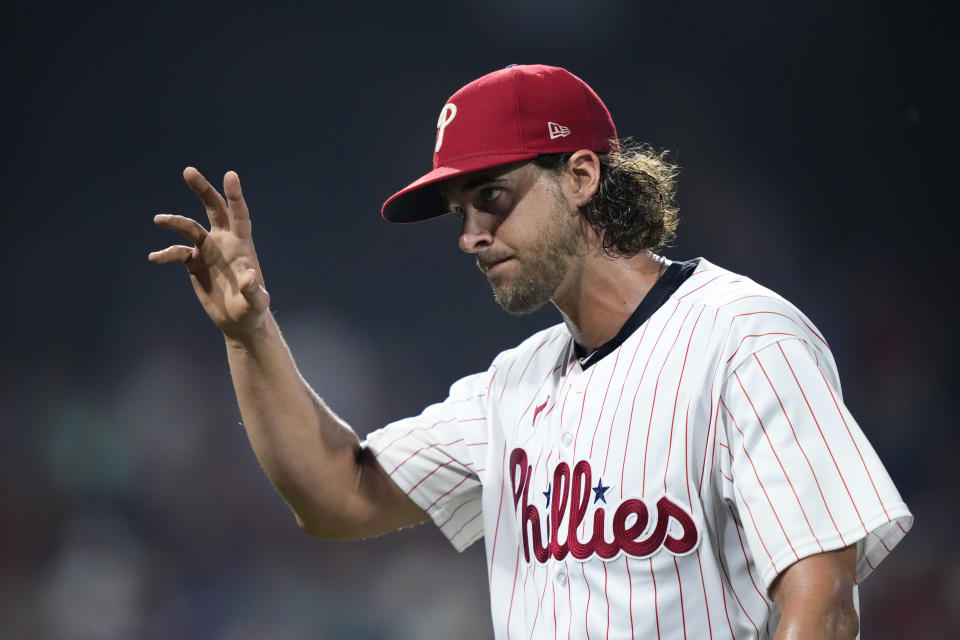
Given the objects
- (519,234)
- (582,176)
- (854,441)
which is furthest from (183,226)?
(854,441)

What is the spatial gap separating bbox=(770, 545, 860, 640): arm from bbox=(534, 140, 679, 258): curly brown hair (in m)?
0.53

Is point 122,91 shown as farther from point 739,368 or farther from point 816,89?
point 739,368

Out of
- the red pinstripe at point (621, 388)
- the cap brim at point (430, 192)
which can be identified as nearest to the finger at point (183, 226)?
the cap brim at point (430, 192)

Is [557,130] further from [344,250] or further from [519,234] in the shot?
[344,250]

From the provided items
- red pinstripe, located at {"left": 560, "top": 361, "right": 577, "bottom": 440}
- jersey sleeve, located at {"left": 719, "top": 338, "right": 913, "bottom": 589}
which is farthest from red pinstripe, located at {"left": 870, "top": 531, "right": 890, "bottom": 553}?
red pinstripe, located at {"left": 560, "top": 361, "right": 577, "bottom": 440}

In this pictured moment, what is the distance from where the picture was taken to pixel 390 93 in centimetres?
324

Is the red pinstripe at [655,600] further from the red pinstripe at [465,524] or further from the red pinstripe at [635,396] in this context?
the red pinstripe at [465,524]

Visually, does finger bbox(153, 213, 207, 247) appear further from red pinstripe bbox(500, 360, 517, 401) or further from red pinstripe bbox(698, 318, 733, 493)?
red pinstripe bbox(698, 318, 733, 493)

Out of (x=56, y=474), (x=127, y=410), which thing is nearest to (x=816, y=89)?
(x=127, y=410)

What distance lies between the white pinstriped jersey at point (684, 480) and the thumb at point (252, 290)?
0.40 m

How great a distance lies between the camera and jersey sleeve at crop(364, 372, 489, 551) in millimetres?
1402

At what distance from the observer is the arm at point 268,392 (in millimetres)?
1297

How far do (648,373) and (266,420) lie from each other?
56 cm

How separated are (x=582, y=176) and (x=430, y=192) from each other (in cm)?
23
